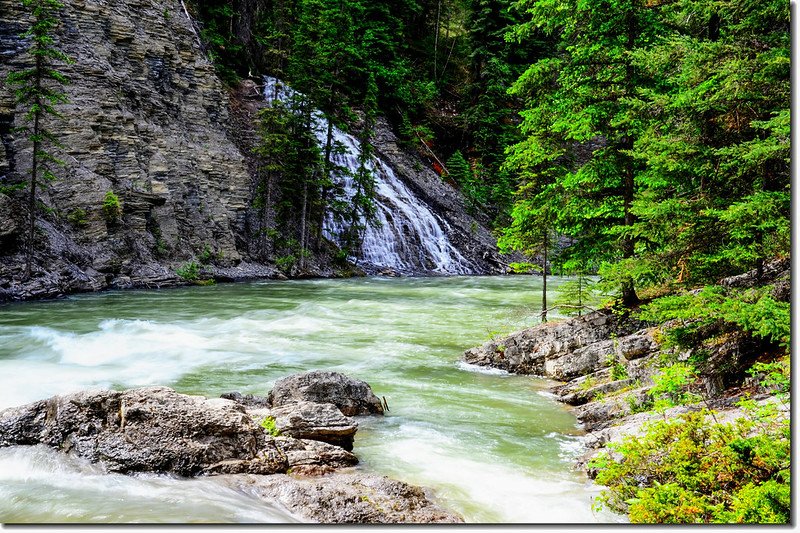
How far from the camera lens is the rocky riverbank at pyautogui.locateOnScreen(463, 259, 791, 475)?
649 cm

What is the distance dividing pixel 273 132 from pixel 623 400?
2682 cm

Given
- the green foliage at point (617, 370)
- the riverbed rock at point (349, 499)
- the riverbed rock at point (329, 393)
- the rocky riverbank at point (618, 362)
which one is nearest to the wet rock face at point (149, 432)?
the riverbed rock at point (349, 499)

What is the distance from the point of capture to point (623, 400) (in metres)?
7.84

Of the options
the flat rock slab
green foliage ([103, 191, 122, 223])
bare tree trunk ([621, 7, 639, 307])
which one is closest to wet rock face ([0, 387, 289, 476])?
the flat rock slab

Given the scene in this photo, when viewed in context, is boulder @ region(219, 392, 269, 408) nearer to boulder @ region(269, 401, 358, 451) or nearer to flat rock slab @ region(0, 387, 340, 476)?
boulder @ region(269, 401, 358, 451)

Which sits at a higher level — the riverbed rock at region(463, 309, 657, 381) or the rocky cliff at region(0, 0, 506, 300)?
the rocky cliff at region(0, 0, 506, 300)

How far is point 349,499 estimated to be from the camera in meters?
4.75

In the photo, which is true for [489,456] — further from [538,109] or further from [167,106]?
[167,106]

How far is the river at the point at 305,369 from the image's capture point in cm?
499

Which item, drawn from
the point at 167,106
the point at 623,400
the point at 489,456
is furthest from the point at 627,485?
the point at 167,106

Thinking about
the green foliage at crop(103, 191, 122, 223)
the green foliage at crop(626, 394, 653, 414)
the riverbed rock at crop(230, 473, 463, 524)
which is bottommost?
the riverbed rock at crop(230, 473, 463, 524)

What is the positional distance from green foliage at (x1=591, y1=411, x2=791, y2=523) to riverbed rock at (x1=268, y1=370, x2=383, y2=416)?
12.1ft

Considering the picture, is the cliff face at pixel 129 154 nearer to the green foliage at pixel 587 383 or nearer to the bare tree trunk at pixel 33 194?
the bare tree trunk at pixel 33 194

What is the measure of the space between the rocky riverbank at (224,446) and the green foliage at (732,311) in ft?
10.4
